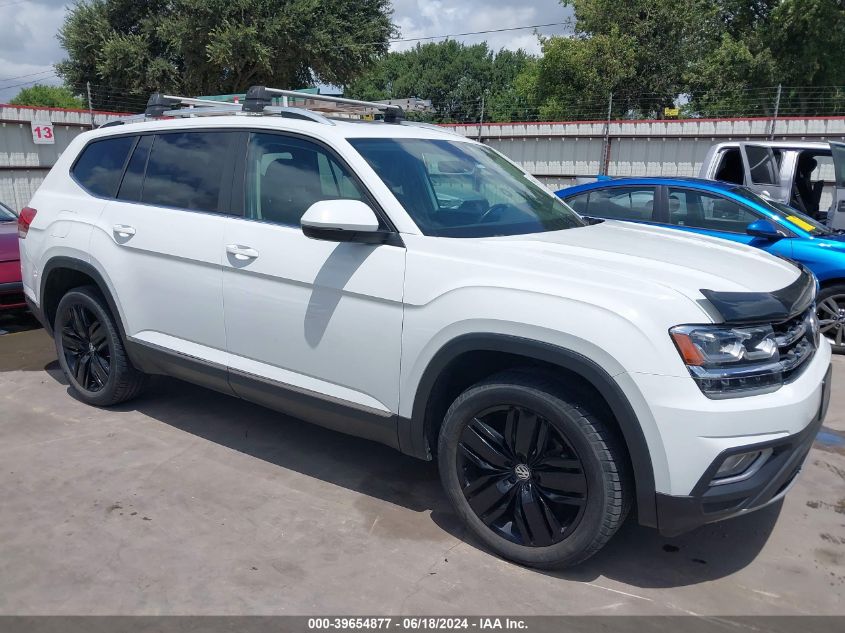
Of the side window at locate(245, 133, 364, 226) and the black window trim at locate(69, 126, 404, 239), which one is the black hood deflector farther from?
the side window at locate(245, 133, 364, 226)

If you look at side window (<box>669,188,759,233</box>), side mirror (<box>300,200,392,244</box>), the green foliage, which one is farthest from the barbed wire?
the green foliage

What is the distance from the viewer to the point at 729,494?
8.71ft

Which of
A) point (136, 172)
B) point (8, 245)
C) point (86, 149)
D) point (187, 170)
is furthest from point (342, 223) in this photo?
point (8, 245)

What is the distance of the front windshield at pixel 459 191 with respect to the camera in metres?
3.47

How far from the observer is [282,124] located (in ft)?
12.5

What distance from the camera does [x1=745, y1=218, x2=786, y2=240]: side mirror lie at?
6.32 m

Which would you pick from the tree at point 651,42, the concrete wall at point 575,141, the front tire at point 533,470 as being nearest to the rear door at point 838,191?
the front tire at point 533,470

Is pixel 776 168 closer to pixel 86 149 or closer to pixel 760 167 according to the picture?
pixel 760 167

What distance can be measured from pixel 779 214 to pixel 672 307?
484 centimetres

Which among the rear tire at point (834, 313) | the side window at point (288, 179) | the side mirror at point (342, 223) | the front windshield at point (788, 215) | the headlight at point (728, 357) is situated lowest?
the rear tire at point (834, 313)

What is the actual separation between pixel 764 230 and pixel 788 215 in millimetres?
699

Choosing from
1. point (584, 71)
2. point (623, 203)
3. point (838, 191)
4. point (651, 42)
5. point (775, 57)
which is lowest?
point (623, 203)

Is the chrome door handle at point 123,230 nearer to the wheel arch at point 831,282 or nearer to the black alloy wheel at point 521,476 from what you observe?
the black alloy wheel at point 521,476

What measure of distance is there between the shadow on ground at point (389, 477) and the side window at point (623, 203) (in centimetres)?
Answer: 397
